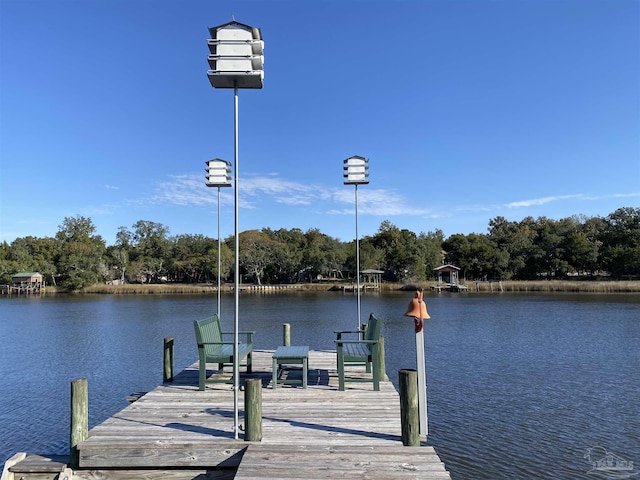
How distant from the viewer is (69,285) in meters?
61.8

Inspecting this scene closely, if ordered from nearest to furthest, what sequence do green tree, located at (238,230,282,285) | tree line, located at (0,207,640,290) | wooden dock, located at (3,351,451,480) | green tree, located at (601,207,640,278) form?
wooden dock, located at (3,351,451,480), green tree, located at (601,207,640,278), tree line, located at (0,207,640,290), green tree, located at (238,230,282,285)

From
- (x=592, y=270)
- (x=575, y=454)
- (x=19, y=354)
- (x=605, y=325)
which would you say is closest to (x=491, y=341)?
(x=605, y=325)

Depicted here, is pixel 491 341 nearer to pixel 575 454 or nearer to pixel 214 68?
pixel 575 454

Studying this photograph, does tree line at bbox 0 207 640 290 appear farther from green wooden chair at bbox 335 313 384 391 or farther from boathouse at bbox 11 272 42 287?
green wooden chair at bbox 335 313 384 391

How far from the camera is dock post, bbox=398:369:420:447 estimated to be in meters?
4.41

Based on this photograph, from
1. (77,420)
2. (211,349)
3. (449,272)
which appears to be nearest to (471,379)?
(211,349)

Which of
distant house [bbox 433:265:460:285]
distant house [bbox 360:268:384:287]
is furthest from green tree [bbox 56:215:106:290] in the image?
distant house [bbox 433:265:460:285]

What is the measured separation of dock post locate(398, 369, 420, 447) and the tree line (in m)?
55.7

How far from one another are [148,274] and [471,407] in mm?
69220

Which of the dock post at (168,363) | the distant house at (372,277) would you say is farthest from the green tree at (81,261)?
the dock post at (168,363)

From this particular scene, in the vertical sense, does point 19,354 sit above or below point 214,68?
below

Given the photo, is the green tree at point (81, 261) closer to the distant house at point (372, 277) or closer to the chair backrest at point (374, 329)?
the distant house at point (372, 277)

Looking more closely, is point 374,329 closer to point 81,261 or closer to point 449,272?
point 449,272

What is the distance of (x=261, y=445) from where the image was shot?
4414 mm
